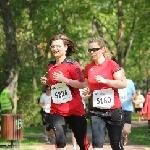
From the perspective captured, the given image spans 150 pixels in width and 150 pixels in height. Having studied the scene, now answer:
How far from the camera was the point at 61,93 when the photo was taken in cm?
869

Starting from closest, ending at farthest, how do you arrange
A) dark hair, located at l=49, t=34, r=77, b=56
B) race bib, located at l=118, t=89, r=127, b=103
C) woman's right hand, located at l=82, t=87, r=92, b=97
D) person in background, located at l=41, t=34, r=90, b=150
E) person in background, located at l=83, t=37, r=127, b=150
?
person in background, located at l=83, t=37, r=127, b=150
woman's right hand, located at l=82, t=87, r=92, b=97
person in background, located at l=41, t=34, r=90, b=150
dark hair, located at l=49, t=34, r=77, b=56
race bib, located at l=118, t=89, r=127, b=103

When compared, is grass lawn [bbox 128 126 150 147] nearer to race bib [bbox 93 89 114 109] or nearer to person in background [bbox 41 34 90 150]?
person in background [bbox 41 34 90 150]

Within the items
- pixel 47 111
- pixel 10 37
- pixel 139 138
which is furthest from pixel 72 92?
pixel 10 37

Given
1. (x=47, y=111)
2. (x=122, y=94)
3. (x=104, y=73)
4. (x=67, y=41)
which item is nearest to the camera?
(x=104, y=73)

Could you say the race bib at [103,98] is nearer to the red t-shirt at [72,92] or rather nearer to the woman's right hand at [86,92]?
the woman's right hand at [86,92]

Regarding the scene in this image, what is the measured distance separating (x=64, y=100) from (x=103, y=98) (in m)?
0.65

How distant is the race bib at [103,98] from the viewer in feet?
27.4

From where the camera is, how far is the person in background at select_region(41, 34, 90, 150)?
342 inches

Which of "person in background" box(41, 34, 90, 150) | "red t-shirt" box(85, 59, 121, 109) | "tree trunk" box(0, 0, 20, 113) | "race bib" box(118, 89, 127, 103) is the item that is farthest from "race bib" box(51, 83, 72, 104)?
"tree trunk" box(0, 0, 20, 113)

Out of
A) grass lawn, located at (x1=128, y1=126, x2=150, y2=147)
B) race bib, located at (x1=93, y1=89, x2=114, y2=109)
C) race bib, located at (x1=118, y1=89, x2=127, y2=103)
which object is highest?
race bib, located at (x1=93, y1=89, x2=114, y2=109)

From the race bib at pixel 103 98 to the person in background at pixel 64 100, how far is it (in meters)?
0.29

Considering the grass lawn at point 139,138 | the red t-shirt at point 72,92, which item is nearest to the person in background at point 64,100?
the red t-shirt at point 72,92

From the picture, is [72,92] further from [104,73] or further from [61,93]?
[104,73]

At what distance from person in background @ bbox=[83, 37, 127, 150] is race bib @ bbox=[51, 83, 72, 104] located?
0.36 m
